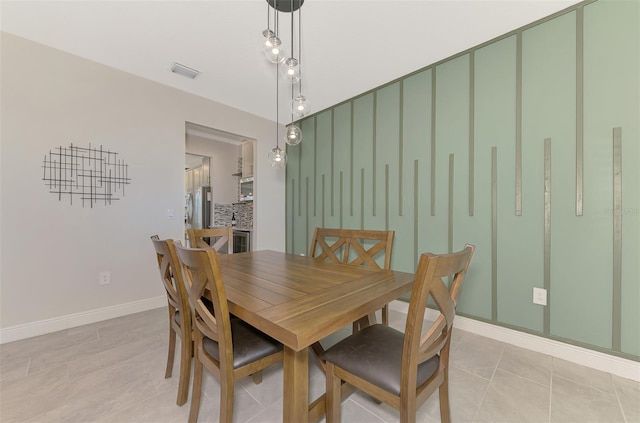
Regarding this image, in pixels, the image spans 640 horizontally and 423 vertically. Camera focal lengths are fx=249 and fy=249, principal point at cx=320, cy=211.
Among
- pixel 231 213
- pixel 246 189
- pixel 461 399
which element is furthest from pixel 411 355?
pixel 231 213

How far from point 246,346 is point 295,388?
1.14ft

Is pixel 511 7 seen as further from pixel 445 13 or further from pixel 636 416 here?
pixel 636 416

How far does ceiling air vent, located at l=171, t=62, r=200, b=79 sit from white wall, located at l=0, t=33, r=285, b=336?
40cm

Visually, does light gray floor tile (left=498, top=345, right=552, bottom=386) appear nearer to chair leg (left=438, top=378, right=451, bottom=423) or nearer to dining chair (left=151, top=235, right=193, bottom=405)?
chair leg (left=438, top=378, right=451, bottom=423)

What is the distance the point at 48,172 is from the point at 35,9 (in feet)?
4.19

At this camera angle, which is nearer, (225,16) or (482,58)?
(225,16)

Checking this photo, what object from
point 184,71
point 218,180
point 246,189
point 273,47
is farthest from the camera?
point 218,180

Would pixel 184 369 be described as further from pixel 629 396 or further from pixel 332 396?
pixel 629 396

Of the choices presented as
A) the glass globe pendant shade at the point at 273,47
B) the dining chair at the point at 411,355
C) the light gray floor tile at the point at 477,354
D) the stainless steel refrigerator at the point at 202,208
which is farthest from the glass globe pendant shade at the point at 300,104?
A: the stainless steel refrigerator at the point at 202,208

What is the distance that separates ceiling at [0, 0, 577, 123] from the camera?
186cm

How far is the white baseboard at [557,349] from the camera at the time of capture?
1.65 meters

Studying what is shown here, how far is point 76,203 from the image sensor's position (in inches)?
95.2

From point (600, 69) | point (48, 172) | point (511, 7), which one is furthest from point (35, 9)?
point (600, 69)

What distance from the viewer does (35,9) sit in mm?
1879
